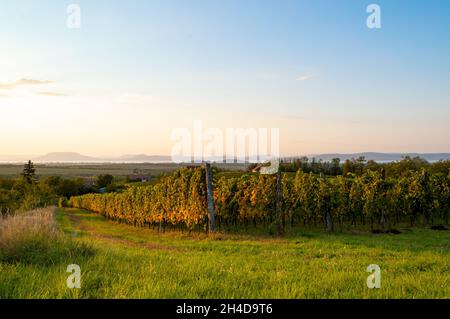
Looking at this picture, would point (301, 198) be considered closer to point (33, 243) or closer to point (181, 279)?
point (33, 243)

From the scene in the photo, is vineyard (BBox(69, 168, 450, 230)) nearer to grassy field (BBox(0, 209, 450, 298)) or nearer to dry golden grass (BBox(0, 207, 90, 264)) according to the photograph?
dry golden grass (BBox(0, 207, 90, 264))

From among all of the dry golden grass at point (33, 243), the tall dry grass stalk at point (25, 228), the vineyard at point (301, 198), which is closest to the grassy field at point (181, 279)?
the dry golden grass at point (33, 243)

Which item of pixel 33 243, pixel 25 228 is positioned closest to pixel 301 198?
pixel 25 228

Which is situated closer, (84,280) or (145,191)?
(84,280)

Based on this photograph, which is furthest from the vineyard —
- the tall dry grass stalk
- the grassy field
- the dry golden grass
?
the grassy field

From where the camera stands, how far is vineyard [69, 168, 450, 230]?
25875mm

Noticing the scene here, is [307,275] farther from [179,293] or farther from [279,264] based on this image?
[179,293]

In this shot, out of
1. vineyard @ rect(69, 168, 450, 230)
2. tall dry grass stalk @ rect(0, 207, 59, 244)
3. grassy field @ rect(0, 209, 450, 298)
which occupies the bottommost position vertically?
vineyard @ rect(69, 168, 450, 230)

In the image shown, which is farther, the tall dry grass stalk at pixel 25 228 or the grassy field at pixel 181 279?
the tall dry grass stalk at pixel 25 228


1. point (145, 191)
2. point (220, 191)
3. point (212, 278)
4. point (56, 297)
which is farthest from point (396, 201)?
point (56, 297)

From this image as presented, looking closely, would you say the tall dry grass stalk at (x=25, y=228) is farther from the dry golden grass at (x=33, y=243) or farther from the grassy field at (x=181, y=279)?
the grassy field at (x=181, y=279)

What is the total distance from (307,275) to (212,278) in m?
1.61

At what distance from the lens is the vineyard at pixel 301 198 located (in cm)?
2588
